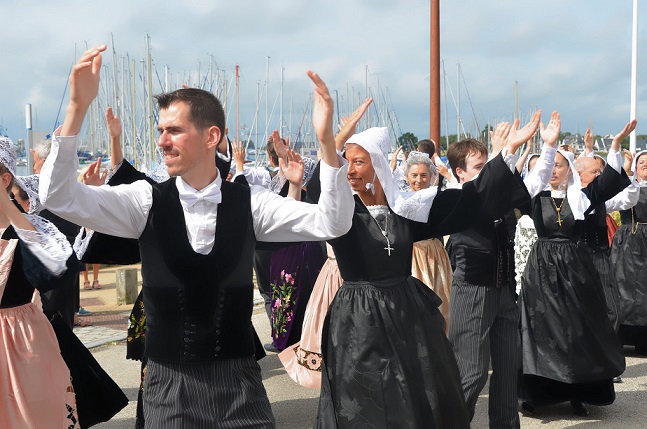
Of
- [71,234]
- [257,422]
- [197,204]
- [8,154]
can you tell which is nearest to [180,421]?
[257,422]

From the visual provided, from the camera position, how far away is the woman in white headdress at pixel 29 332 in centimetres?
359

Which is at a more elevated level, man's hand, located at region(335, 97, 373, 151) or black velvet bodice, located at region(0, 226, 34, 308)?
man's hand, located at region(335, 97, 373, 151)

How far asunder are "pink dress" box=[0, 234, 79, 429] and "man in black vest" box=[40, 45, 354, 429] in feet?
2.74

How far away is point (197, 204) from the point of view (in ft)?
10.1

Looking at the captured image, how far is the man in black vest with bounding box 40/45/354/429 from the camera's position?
2912 millimetres

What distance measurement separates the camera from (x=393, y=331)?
371 centimetres

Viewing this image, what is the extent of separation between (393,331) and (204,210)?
1.09m

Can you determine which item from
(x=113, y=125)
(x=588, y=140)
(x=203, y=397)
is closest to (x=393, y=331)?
(x=203, y=397)

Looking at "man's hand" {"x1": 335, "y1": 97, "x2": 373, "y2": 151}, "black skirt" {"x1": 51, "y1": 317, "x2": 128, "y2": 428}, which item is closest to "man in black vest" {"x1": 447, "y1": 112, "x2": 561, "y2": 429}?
"man's hand" {"x1": 335, "y1": 97, "x2": 373, "y2": 151}

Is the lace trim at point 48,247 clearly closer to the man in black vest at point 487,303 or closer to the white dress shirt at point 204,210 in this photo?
the white dress shirt at point 204,210

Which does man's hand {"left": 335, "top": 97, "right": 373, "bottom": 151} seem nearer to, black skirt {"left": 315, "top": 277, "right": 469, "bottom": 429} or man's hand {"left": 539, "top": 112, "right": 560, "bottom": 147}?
black skirt {"left": 315, "top": 277, "right": 469, "bottom": 429}

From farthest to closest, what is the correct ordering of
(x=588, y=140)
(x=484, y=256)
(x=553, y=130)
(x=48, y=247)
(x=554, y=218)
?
(x=588, y=140) < (x=554, y=218) < (x=484, y=256) < (x=553, y=130) < (x=48, y=247)

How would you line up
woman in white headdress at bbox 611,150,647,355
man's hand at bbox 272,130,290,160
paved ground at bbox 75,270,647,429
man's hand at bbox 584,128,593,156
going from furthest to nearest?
woman in white headdress at bbox 611,150,647,355 < man's hand at bbox 584,128,593,156 < paved ground at bbox 75,270,647,429 < man's hand at bbox 272,130,290,160

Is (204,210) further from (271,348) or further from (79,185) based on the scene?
(271,348)
